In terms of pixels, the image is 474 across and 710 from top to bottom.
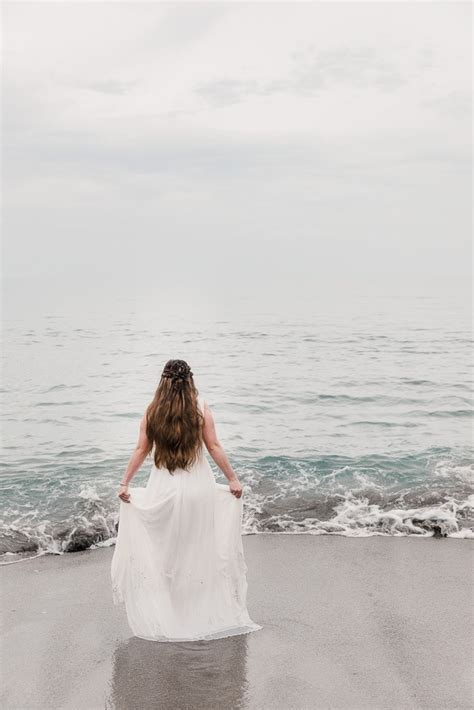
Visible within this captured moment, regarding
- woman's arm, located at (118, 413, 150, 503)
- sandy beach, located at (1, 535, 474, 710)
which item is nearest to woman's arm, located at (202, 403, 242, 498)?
woman's arm, located at (118, 413, 150, 503)

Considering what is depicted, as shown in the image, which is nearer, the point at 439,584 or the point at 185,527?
the point at 185,527

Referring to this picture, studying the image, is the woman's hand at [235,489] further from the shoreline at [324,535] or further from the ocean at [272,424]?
the ocean at [272,424]

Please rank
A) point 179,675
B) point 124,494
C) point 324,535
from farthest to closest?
point 324,535, point 124,494, point 179,675

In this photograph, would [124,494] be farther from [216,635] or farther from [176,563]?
[216,635]

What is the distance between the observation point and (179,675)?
5562mm

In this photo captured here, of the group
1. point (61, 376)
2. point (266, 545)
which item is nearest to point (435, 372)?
point (61, 376)

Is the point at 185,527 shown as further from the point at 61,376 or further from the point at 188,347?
the point at 188,347

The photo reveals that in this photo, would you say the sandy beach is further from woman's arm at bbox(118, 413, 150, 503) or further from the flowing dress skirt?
woman's arm at bbox(118, 413, 150, 503)

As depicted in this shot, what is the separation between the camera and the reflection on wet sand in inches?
205

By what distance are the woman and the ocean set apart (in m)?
2.82

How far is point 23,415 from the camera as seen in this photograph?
61.3ft

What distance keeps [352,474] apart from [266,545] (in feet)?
13.3

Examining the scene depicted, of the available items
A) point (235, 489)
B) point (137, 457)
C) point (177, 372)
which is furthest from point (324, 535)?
point (177, 372)

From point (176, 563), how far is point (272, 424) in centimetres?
1110
